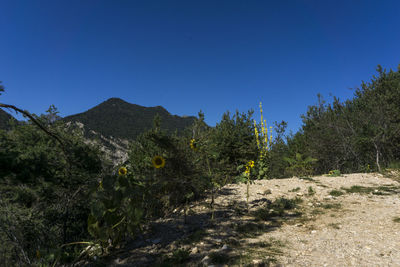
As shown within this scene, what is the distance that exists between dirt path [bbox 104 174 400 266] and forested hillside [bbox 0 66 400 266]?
30 centimetres

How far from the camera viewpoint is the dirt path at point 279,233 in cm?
195

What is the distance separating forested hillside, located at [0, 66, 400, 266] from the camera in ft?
6.38

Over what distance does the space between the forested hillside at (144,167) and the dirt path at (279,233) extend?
0.99ft

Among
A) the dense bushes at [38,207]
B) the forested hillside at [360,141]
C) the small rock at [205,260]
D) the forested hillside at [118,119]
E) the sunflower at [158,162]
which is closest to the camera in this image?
the dense bushes at [38,207]

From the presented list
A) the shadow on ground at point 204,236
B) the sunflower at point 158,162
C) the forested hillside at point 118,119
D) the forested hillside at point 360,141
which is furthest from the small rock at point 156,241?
the forested hillside at point 118,119

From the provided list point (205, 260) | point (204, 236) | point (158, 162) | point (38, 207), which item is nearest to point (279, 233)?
point (204, 236)

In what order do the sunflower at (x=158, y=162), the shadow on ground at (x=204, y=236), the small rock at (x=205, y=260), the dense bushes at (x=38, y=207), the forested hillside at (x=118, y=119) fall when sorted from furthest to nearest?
the forested hillside at (x=118, y=119)
the sunflower at (x=158, y=162)
the shadow on ground at (x=204, y=236)
the small rock at (x=205, y=260)
the dense bushes at (x=38, y=207)

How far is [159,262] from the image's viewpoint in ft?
6.61

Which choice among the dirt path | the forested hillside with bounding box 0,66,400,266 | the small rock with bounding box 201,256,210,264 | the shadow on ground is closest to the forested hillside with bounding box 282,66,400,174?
the forested hillside with bounding box 0,66,400,266

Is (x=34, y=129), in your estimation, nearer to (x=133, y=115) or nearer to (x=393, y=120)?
(x=393, y=120)

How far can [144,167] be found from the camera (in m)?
3.49

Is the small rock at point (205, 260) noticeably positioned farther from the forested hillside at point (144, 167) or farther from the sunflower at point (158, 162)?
the sunflower at point (158, 162)

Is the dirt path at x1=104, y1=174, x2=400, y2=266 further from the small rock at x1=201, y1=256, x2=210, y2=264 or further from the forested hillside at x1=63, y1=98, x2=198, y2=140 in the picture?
the forested hillside at x1=63, y1=98, x2=198, y2=140

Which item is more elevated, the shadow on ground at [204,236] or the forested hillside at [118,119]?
the forested hillside at [118,119]
